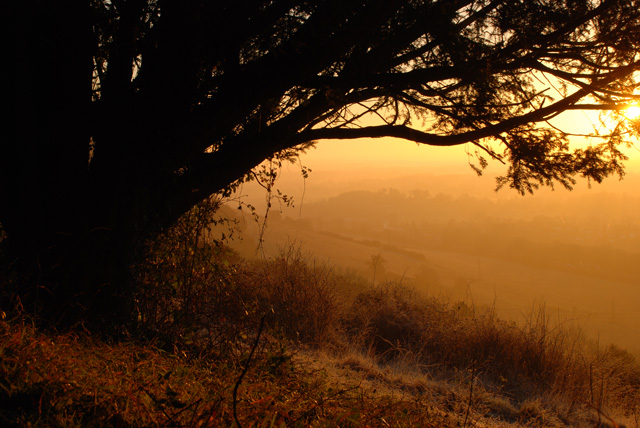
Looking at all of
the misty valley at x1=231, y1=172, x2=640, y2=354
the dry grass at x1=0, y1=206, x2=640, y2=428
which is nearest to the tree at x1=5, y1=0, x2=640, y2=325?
the dry grass at x1=0, y1=206, x2=640, y2=428

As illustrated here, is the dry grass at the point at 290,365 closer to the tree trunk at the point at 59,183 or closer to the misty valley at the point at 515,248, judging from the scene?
the tree trunk at the point at 59,183

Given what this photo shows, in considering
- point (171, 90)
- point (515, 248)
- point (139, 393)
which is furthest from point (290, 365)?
point (515, 248)

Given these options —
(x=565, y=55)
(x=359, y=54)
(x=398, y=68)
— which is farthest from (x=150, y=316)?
(x=565, y=55)

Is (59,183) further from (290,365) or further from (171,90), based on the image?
(290,365)

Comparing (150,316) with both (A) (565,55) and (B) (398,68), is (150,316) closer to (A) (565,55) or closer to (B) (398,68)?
(B) (398,68)

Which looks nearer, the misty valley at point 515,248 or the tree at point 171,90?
the tree at point 171,90

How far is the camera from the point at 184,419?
177 centimetres

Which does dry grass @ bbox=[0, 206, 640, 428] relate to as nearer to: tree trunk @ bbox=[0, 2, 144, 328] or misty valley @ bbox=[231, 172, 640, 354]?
tree trunk @ bbox=[0, 2, 144, 328]

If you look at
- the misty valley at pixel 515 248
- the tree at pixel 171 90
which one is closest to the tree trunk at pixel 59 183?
the tree at pixel 171 90

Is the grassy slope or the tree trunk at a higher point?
the tree trunk

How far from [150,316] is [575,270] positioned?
4894 centimetres

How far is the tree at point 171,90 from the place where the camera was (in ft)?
9.75

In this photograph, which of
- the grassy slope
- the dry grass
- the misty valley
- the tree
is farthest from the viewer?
the misty valley

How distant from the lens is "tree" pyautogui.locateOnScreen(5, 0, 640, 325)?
9.75 ft
